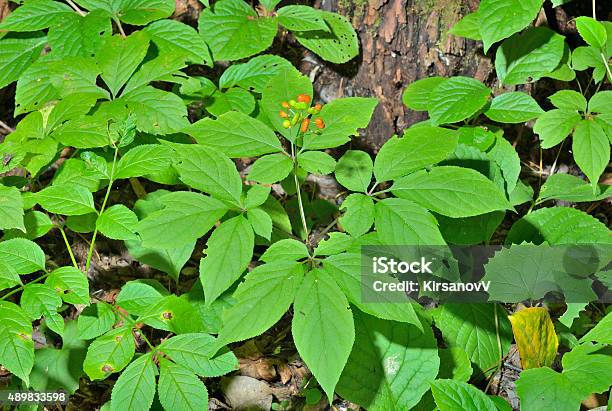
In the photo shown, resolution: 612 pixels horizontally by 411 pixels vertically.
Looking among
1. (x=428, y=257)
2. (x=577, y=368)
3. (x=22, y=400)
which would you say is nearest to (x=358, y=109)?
(x=428, y=257)

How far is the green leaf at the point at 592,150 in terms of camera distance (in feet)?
6.26

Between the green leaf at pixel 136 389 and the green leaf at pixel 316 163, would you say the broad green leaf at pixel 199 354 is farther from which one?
the green leaf at pixel 316 163

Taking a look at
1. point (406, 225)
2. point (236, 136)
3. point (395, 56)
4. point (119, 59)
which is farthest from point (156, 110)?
point (395, 56)

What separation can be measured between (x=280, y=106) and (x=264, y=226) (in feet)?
1.53

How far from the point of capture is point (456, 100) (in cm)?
215

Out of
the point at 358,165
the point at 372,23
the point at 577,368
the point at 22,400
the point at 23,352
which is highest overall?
the point at 372,23

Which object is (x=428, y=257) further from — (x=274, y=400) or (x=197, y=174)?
(x=274, y=400)

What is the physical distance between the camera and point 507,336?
81.7 inches

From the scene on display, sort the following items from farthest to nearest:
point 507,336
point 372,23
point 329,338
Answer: point 372,23 < point 507,336 < point 329,338

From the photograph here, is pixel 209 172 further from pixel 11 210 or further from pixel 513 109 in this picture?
pixel 513 109

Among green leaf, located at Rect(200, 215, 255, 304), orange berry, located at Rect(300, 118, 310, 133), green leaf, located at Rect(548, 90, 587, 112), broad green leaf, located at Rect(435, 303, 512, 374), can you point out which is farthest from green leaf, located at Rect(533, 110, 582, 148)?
green leaf, located at Rect(200, 215, 255, 304)

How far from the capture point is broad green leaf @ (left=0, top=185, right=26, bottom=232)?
62.4 inches

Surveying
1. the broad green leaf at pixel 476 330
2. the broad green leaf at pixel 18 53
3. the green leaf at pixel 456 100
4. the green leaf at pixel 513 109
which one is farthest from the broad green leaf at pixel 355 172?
the broad green leaf at pixel 18 53

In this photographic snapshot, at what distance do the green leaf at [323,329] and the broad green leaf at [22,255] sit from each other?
0.79 metres
